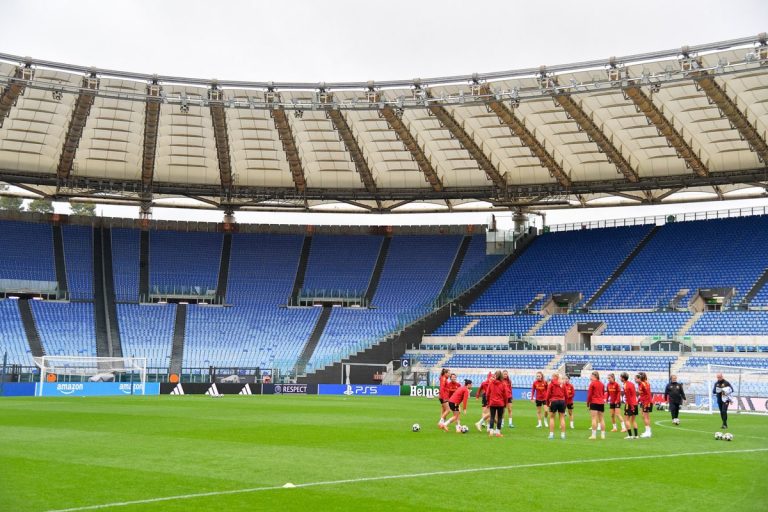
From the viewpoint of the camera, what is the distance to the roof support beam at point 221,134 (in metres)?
45.7

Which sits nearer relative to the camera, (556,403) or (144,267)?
(556,403)

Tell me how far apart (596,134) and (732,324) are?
14.0 m

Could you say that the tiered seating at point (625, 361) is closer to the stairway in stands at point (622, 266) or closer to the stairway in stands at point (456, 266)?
the stairway in stands at point (622, 266)

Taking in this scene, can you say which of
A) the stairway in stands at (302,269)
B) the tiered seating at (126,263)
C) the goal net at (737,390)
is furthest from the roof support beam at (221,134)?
the goal net at (737,390)

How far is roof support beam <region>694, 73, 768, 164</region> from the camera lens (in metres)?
40.8

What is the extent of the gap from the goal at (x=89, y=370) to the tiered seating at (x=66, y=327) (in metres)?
6.41

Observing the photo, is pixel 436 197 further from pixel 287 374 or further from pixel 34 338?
pixel 34 338

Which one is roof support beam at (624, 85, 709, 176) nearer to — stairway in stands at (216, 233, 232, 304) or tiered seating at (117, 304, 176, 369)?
tiered seating at (117, 304, 176, 369)

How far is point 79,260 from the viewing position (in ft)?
207

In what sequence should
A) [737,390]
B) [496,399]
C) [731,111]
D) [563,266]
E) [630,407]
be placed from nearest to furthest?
[496,399] < [630,407] < [737,390] < [731,111] < [563,266]

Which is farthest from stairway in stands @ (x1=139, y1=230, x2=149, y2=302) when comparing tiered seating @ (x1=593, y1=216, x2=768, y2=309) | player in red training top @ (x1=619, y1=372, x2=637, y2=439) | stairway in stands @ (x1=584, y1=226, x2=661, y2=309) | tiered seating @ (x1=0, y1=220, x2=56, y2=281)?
player in red training top @ (x1=619, y1=372, x2=637, y2=439)

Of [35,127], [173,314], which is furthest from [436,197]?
[35,127]

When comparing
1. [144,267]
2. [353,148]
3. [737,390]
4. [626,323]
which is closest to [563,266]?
[626,323]

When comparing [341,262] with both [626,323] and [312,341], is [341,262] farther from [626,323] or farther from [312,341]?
[626,323]
